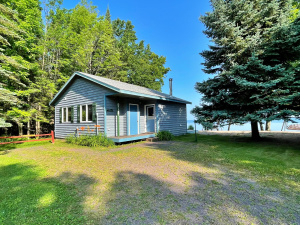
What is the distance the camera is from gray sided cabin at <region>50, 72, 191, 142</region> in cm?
900

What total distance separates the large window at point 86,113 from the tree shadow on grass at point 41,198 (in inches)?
222

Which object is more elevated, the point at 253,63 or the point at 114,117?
the point at 253,63

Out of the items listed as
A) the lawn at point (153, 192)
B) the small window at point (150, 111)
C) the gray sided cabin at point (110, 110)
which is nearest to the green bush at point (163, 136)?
the gray sided cabin at point (110, 110)

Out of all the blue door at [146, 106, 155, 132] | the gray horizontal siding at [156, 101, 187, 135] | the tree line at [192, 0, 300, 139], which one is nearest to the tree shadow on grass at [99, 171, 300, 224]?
the tree line at [192, 0, 300, 139]

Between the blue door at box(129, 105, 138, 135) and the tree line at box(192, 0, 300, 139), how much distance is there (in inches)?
157

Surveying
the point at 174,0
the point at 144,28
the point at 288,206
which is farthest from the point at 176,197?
the point at 144,28

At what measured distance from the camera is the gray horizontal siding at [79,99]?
9.14 metres

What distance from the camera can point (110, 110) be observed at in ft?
30.0

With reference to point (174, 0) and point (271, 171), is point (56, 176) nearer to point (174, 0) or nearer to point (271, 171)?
point (271, 171)

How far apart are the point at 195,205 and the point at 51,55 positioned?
18527 mm

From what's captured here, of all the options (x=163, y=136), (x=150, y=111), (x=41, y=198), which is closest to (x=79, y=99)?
(x=150, y=111)

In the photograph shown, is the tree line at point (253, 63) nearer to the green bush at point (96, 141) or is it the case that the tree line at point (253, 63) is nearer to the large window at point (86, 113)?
the green bush at point (96, 141)

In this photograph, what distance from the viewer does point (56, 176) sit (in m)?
3.94

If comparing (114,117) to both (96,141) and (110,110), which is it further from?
(96,141)
